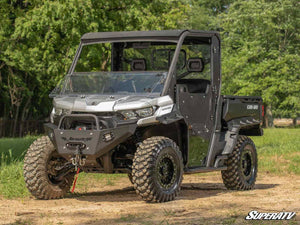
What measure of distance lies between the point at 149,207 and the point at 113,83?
Result: 1.99 meters

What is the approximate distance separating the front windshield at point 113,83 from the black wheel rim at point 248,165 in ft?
9.06

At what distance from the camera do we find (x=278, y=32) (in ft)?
162

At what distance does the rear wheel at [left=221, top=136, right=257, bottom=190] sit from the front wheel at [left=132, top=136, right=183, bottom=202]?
77.5 inches

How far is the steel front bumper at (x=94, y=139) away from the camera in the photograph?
28.3ft

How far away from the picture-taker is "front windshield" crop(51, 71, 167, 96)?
9359 millimetres

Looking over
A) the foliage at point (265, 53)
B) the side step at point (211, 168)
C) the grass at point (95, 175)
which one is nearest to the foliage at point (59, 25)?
the grass at point (95, 175)

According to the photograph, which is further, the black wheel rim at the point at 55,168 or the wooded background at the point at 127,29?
the wooded background at the point at 127,29

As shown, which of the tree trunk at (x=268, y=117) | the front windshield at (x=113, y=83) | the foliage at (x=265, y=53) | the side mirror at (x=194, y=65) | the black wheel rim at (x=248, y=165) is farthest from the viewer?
the tree trunk at (x=268, y=117)

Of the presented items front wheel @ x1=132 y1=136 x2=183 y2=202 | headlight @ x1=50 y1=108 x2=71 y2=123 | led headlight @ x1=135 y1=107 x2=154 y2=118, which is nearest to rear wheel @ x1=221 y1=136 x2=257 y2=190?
front wheel @ x1=132 y1=136 x2=183 y2=202

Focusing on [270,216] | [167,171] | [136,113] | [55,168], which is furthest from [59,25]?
[270,216]

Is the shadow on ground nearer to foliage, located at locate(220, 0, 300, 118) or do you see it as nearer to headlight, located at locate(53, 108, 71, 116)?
headlight, located at locate(53, 108, 71, 116)

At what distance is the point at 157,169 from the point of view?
8938mm

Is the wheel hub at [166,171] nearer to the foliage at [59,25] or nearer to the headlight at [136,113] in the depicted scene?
the headlight at [136,113]

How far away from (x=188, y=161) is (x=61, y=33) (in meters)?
18.0
